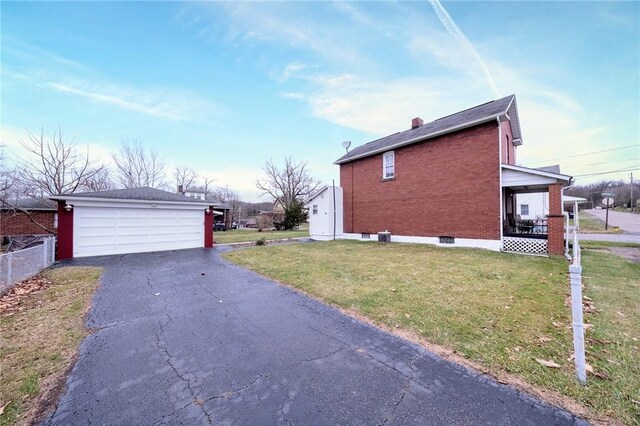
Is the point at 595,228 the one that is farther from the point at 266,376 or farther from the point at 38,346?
the point at 38,346

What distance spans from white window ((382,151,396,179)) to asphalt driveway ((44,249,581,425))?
1181cm

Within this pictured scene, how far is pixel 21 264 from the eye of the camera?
6.56 metres

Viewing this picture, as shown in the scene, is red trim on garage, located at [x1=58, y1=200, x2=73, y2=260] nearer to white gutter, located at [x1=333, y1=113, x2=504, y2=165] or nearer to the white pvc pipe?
white gutter, located at [x1=333, y1=113, x2=504, y2=165]

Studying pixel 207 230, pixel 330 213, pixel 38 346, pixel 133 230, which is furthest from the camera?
pixel 330 213

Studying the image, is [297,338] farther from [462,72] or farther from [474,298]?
[462,72]

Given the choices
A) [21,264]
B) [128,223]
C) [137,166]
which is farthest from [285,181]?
[21,264]

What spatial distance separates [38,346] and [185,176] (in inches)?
1575

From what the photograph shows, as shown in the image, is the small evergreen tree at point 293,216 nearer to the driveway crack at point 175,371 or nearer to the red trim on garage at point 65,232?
the red trim on garage at point 65,232

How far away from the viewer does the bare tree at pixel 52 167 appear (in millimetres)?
20250

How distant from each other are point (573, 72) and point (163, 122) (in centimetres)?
2404

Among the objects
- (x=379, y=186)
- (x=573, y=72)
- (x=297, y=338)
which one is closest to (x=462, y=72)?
(x=573, y=72)

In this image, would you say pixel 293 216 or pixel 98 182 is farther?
pixel 293 216

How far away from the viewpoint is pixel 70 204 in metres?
10.6

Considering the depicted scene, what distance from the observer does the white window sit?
1480 cm
